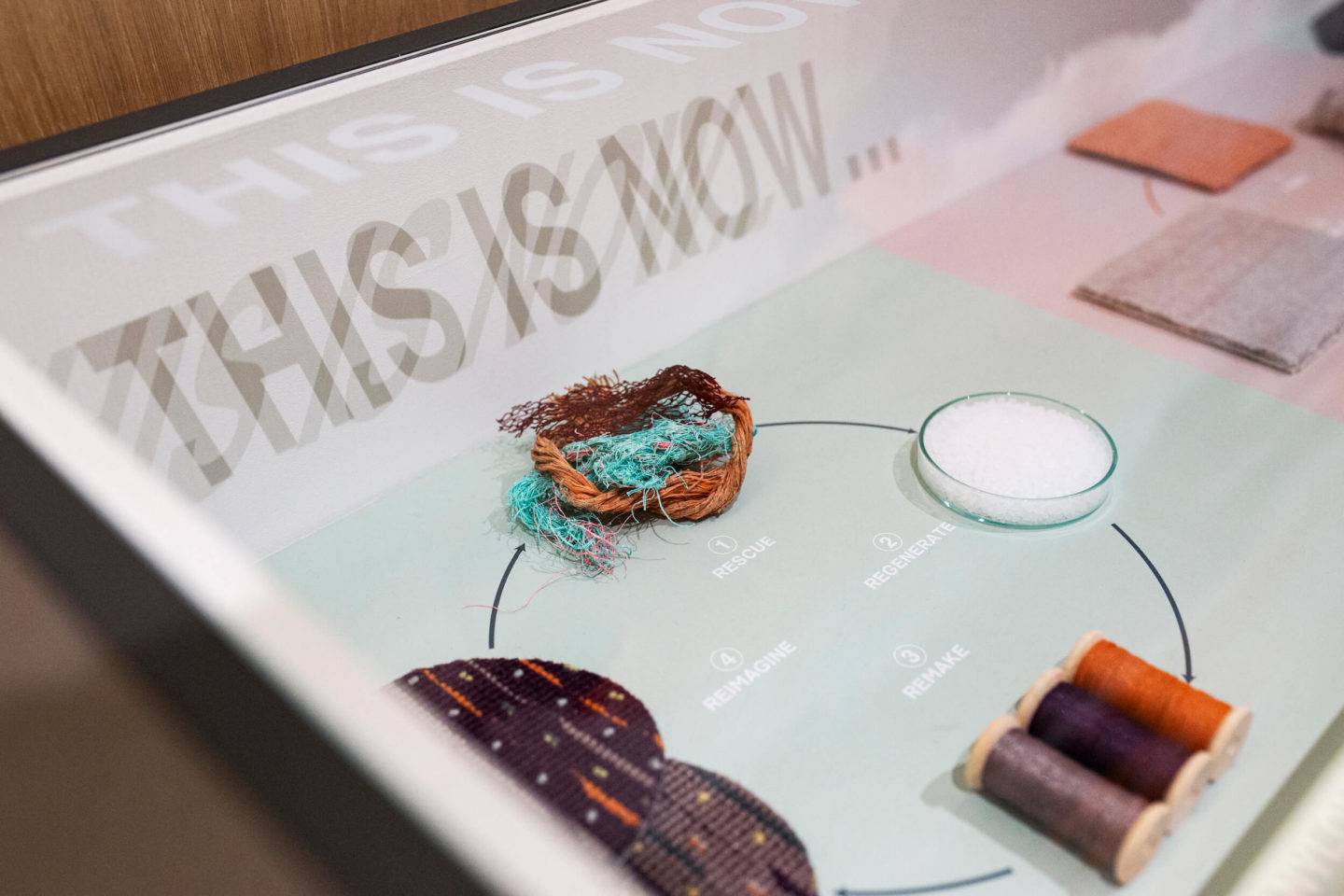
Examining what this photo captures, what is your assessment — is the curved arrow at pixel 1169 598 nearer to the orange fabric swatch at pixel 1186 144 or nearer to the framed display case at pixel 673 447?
the framed display case at pixel 673 447

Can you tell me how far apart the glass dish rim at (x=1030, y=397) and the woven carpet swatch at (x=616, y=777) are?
480 millimetres

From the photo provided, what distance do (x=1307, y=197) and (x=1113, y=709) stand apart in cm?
138

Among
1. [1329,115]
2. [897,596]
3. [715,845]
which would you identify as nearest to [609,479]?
[897,596]

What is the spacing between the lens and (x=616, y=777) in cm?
107

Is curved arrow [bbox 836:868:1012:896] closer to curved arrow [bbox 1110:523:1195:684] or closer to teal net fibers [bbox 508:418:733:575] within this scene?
curved arrow [bbox 1110:523:1195:684]

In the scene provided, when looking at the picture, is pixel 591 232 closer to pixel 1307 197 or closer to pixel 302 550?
pixel 302 550

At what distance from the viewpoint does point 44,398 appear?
744mm

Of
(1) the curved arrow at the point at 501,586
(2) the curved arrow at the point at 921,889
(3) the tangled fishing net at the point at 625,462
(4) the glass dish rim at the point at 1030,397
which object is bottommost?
(2) the curved arrow at the point at 921,889

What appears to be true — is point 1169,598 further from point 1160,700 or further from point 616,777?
point 616,777

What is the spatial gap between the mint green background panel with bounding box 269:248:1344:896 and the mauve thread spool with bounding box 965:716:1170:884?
25 mm

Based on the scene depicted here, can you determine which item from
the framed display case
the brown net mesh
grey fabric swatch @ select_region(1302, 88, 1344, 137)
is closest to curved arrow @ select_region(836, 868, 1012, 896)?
the framed display case

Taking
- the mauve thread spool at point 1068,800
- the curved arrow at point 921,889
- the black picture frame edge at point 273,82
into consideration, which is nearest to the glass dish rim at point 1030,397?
the mauve thread spool at point 1068,800

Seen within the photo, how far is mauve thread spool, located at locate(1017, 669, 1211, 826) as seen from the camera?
996 millimetres

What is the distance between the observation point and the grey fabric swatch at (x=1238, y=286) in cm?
167
